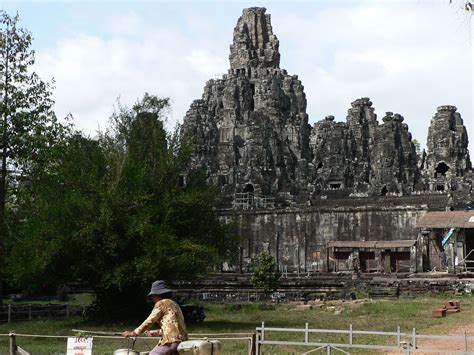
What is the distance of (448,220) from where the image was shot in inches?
1818

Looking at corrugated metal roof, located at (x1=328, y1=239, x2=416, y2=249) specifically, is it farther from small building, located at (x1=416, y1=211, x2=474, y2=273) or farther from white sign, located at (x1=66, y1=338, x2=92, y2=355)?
white sign, located at (x1=66, y1=338, x2=92, y2=355)

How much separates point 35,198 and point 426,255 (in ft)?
89.0

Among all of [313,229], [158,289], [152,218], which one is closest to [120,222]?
[152,218]

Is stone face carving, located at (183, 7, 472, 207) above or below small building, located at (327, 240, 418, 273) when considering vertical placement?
above

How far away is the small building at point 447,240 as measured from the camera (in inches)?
1768

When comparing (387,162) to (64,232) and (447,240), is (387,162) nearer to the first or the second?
(447,240)

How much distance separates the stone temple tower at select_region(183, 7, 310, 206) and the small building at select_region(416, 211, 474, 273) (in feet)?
60.3

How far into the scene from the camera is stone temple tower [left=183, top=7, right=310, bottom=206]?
68.9m

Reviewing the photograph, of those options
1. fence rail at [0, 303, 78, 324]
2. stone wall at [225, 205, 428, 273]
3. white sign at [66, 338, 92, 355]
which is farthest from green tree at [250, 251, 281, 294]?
white sign at [66, 338, 92, 355]

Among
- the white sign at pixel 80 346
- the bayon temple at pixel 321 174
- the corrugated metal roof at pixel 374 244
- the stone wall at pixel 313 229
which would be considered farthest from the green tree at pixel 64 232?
the corrugated metal roof at pixel 374 244

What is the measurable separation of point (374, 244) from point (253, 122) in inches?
1005

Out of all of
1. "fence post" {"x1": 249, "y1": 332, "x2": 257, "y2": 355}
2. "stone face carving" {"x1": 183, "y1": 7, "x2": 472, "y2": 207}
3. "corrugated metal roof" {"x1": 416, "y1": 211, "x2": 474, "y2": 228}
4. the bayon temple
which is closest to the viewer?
"fence post" {"x1": 249, "y1": 332, "x2": 257, "y2": 355}

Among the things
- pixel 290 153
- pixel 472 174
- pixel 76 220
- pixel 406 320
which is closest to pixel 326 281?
pixel 406 320

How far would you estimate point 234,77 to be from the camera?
84312mm
